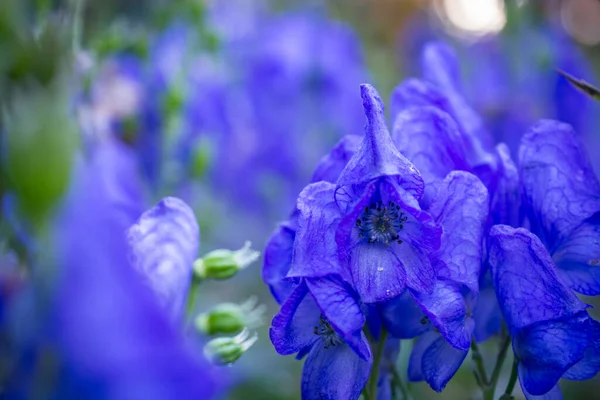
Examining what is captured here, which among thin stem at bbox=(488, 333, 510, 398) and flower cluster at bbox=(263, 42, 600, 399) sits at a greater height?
flower cluster at bbox=(263, 42, 600, 399)

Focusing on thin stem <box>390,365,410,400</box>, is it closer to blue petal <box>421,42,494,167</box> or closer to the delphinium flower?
the delphinium flower

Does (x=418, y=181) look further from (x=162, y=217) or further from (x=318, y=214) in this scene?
(x=162, y=217)

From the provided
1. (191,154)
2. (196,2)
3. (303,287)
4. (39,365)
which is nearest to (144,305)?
(39,365)

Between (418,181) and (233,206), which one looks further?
(233,206)

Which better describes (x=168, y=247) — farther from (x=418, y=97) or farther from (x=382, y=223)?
(x=418, y=97)

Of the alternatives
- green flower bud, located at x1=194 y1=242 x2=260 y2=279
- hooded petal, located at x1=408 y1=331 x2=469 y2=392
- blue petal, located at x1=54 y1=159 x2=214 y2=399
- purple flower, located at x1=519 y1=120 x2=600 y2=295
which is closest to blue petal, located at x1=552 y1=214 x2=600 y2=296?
purple flower, located at x1=519 y1=120 x2=600 y2=295

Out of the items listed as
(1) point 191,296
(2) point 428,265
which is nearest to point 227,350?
(1) point 191,296
